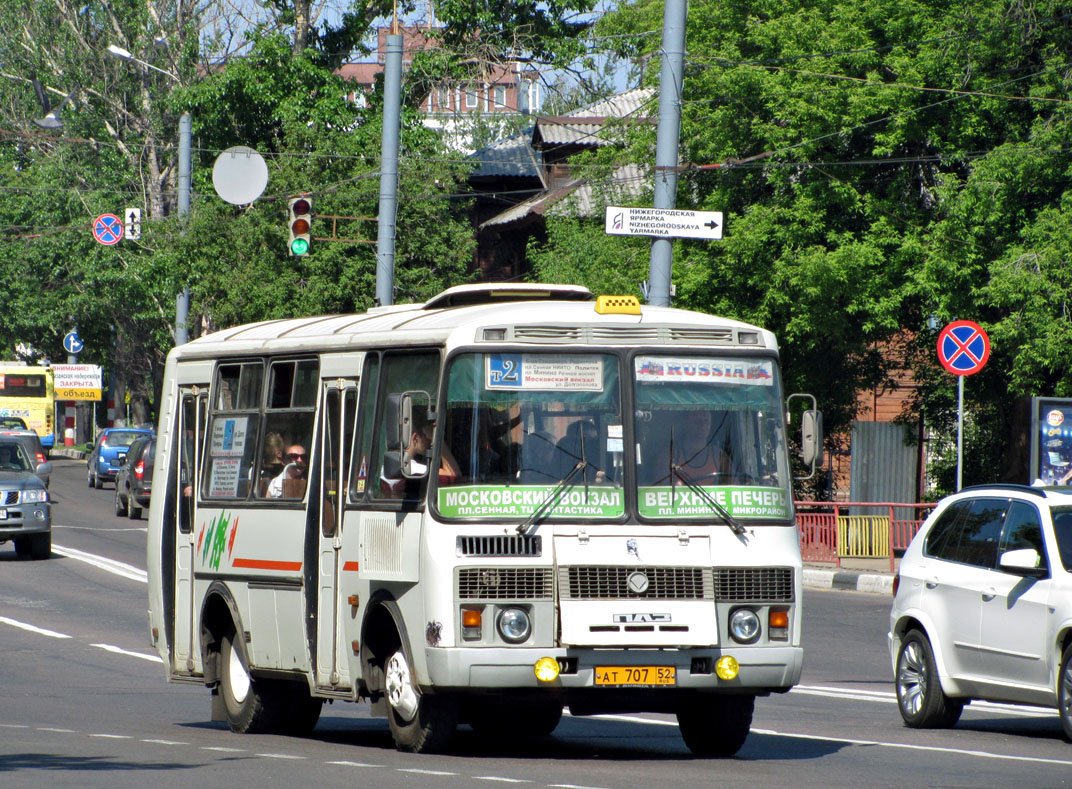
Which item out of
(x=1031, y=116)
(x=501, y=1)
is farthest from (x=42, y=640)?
(x=501, y=1)

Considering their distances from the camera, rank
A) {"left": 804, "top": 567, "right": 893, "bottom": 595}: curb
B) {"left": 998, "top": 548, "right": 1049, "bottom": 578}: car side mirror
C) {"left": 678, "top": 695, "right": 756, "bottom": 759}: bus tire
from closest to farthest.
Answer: {"left": 678, "top": 695, "right": 756, "bottom": 759}: bus tire
{"left": 998, "top": 548, "right": 1049, "bottom": 578}: car side mirror
{"left": 804, "top": 567, "right": 893, "bottom": 595}: curb

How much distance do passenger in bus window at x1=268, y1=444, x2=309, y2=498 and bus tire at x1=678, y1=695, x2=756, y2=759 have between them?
282 centimetres

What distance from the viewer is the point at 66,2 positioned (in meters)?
62.8

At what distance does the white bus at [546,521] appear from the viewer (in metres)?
9.70

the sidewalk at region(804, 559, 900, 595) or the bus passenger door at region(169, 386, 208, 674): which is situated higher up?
the bus passenger door at region(169, 386, 208, 674)

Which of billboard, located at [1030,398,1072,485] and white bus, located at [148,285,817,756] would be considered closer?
white bus, located at [148,285,817,756]

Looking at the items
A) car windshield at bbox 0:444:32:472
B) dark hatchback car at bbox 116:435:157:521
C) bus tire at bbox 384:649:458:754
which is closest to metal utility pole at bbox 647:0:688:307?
bus tire at bbox 384:649:458:754

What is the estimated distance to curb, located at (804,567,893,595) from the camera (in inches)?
984

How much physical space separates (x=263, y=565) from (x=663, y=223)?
271 inches

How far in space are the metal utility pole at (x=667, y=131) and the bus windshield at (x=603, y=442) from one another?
720 cm

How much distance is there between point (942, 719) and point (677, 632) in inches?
139

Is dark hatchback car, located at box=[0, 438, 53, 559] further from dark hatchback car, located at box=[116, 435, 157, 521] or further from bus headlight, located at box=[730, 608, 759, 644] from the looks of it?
bus headlight, located at box=[730, 608, 759, 644]

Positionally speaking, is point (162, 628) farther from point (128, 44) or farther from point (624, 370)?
point (128, 44)

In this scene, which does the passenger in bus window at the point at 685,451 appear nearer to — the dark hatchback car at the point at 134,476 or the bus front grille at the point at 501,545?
the bus front grille at the point at 501,545
